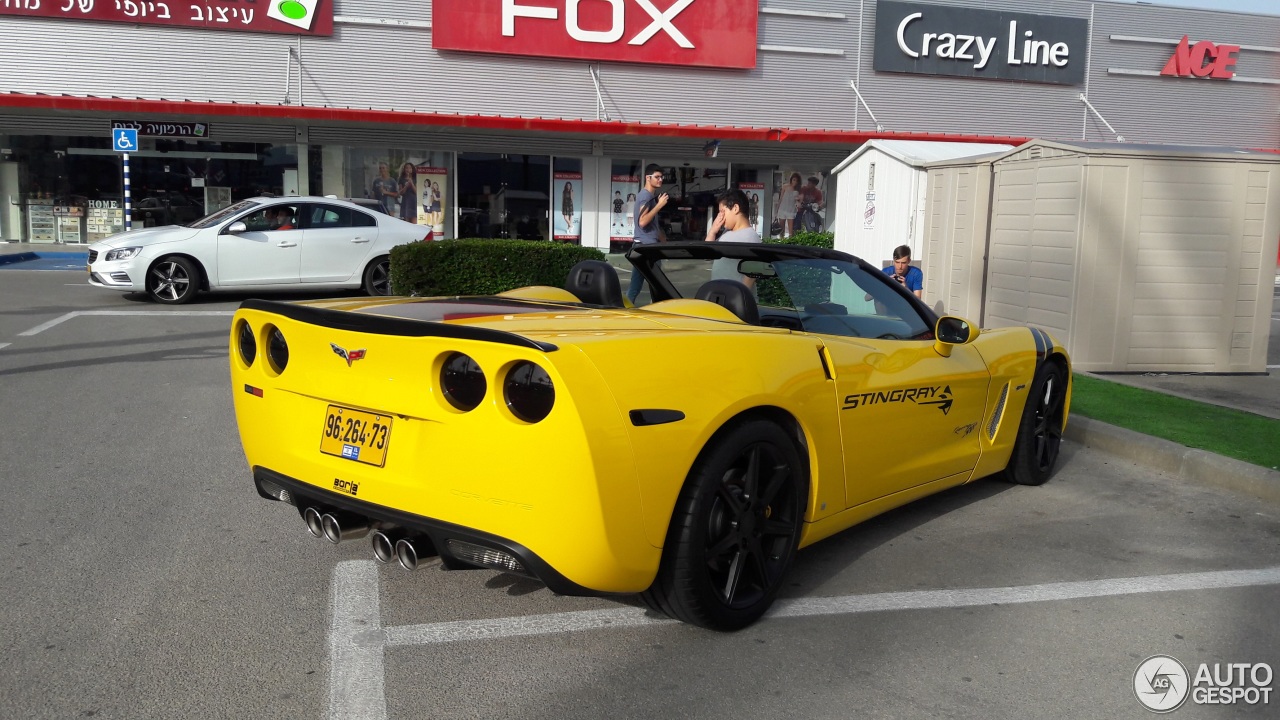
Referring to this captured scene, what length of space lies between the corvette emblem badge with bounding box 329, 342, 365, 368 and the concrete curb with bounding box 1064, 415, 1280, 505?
4850mm

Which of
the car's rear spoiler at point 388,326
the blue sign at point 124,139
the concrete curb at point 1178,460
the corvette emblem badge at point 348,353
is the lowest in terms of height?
the concrete curb at point 1178,460

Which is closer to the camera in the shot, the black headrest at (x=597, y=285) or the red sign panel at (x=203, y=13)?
the black headrest at (x=597, y=285)

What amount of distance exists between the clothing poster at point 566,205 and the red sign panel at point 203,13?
573cm

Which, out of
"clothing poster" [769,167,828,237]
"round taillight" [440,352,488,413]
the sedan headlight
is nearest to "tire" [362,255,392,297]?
the sedan headlight

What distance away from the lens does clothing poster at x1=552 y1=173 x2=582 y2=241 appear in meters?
24.3

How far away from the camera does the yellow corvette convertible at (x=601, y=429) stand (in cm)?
321

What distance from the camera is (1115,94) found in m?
25.6

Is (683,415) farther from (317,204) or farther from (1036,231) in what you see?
(317,204)

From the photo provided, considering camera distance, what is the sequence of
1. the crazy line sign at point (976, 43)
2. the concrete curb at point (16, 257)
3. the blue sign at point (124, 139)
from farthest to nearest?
1. the crazy line sign at point (976, 43)
2. the concrete curb at point (16, 257)
3. the blue sign at point (124, 139)

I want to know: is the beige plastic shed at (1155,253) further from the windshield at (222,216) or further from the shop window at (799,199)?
the shop window at (799,199)

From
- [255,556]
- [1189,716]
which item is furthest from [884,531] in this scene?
[255,556]

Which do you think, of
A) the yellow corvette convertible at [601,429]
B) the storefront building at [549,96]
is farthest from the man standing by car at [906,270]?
the storefront building at [549,96]

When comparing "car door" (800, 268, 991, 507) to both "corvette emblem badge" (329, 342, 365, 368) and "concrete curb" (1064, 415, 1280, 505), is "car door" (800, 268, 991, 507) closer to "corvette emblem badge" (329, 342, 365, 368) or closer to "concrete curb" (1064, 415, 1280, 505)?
"corvette emblem badge" (329, 342, 365, 368)

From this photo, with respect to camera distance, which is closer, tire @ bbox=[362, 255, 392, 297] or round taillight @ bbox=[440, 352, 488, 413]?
A: round taillight @ bbox=[440, 352, 488, 413]
